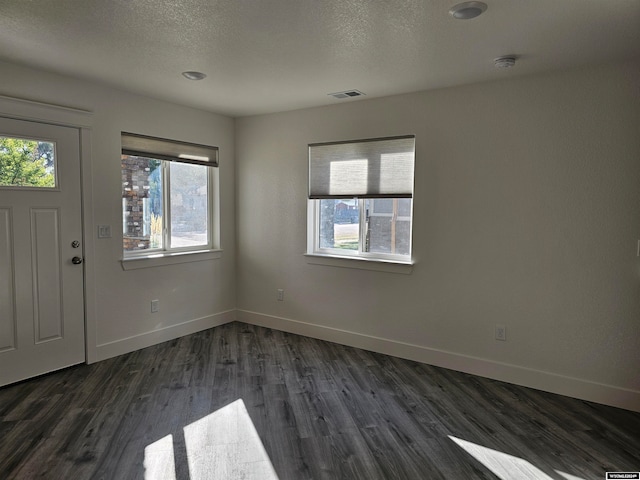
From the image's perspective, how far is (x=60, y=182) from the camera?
3443 mm

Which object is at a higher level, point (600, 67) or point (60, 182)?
point (600, 67)

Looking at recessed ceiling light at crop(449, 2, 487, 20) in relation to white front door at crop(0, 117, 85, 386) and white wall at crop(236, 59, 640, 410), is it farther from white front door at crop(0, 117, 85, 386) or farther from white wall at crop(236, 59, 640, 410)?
white front door at crop(0, 117, 85, 386)

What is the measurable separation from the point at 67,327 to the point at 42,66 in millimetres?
2076

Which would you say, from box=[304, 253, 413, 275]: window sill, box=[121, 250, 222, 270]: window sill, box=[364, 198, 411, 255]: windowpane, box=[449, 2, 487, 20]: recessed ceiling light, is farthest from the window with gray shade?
box=[449, 2, 487, 20]: recessed ceiling light

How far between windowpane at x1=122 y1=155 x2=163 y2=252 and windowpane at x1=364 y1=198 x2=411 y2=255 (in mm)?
2113

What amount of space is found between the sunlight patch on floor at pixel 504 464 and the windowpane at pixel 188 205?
3338mm

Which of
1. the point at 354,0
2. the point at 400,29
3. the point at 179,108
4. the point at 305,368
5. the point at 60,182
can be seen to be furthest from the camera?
the point at 179,108

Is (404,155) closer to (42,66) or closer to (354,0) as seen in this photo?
(354,0)

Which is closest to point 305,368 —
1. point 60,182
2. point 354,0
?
point 60,182

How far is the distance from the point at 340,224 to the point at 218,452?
8.47ft

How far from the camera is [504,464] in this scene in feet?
7.65

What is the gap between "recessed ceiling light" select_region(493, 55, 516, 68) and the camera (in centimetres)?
285

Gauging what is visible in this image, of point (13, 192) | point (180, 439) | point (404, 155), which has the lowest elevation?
point (180, 439)

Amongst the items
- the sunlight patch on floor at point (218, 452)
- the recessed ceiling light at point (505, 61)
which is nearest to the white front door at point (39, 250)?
the sunlight patch on floor at point (218, 452)
